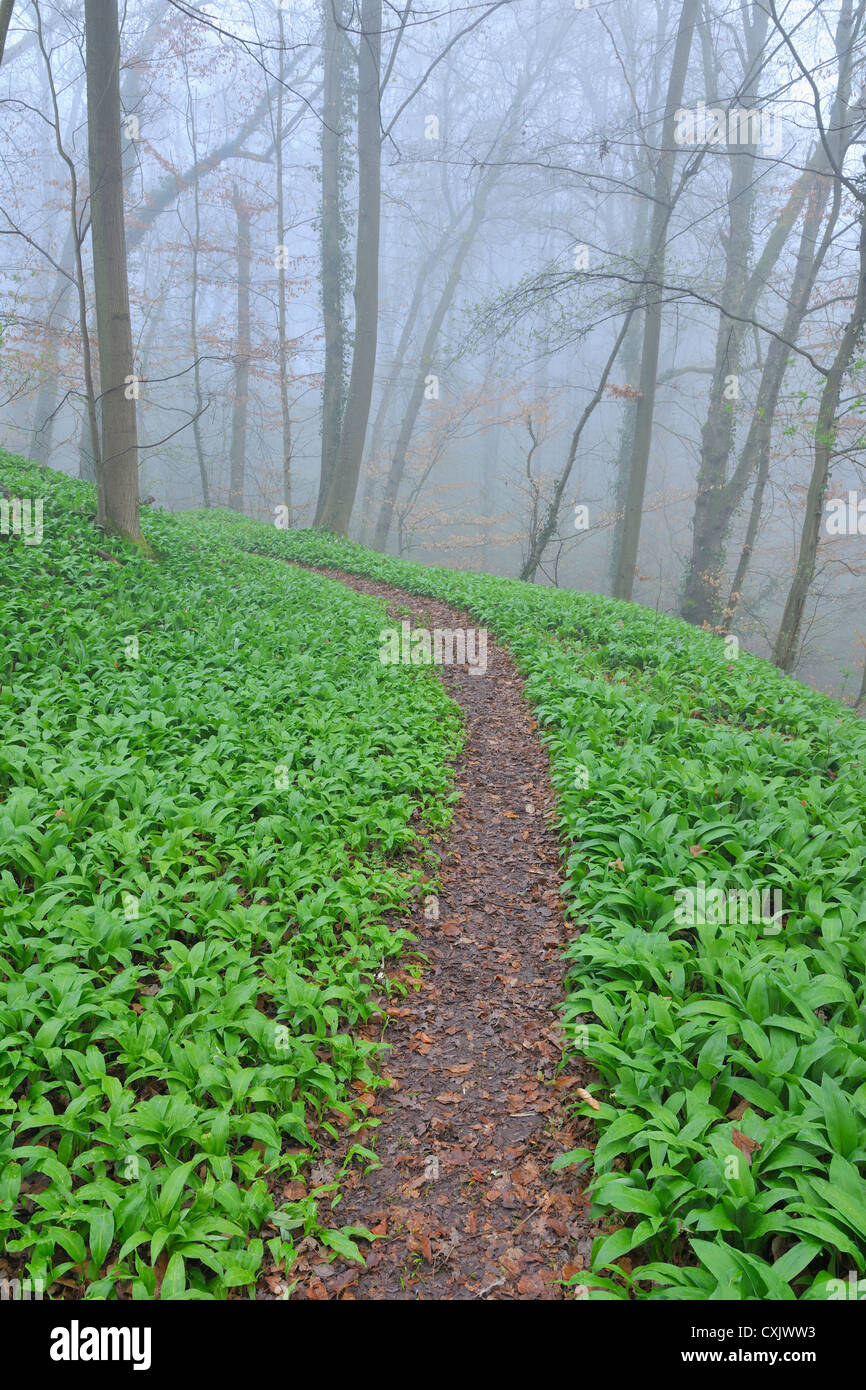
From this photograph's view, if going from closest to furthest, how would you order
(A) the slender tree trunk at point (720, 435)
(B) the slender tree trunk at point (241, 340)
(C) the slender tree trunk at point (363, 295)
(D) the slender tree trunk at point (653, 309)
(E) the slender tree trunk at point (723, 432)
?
(D) the slender tree trunk at point (653, 309) → (C) the slender tree trunk at point (363, 295) → (E) the slender tree trunk at point (723, 432) → (A) the slender tree trunk at point (720, 435) → (B) the slender tree trunk at point (241, 340)

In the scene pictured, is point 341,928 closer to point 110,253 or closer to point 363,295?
point 110,253

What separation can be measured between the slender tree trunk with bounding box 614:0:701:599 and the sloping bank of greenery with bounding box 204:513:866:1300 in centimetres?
737

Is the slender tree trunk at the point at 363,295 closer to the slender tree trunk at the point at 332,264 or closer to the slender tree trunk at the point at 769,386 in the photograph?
the slender tree trunk at the point at 332,264

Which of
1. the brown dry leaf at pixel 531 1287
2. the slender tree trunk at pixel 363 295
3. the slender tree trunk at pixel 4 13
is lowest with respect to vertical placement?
the brown dry leaf at pixel 531 1287

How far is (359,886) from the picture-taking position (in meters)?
4.11

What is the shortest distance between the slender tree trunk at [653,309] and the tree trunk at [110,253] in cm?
768

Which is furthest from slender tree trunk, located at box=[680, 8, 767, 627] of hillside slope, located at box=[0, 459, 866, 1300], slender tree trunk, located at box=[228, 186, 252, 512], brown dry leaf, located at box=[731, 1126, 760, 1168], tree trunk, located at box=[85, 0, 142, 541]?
brown dry leaf, located at box=[731, 1126, 760, 1168]

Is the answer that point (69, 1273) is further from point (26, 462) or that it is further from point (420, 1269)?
point (26, 462)

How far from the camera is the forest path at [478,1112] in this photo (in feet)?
7.93

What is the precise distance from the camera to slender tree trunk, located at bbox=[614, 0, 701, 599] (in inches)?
477

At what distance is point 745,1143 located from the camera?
8.04ft

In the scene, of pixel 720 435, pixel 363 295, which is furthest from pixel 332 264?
pixel 720 435

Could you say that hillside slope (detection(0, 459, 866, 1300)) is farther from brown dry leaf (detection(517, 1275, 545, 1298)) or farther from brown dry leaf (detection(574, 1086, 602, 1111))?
brown dry leaf (detection(517, 1275, 545, 1298))

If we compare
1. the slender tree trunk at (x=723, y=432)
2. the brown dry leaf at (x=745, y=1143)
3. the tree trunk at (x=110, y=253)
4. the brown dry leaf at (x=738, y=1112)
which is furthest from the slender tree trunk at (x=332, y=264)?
the brown dry leaf at (x=745, y=1143)
